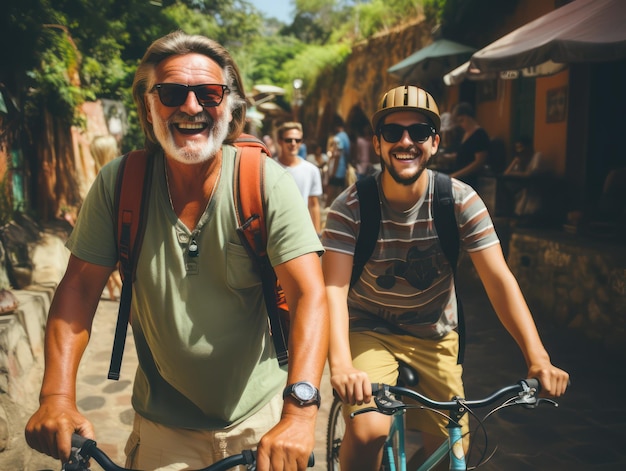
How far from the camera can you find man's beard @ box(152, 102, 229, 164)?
6.53 feet

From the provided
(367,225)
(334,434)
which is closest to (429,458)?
(334,434)

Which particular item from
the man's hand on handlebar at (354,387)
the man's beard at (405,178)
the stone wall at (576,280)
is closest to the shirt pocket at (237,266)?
the man's hand on handlebar at (354,387)

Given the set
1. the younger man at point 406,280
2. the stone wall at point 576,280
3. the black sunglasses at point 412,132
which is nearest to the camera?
the younger man at point 406,280

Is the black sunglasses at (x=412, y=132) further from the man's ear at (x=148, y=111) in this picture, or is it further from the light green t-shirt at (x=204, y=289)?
the man's ear at (x=148, y=111)

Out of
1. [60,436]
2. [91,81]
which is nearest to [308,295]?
[60,436]

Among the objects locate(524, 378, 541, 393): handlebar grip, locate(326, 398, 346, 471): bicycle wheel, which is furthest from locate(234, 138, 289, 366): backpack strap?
locate(326, 398, 346, 471): bicycle wheel

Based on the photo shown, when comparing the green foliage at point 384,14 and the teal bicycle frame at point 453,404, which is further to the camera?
the green foliage at point 384,14

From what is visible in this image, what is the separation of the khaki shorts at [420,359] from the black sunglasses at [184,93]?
129 cm

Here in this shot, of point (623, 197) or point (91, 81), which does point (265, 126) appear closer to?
point (91, 81)

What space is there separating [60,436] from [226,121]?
1.05 meters

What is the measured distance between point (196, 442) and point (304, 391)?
2.01ft

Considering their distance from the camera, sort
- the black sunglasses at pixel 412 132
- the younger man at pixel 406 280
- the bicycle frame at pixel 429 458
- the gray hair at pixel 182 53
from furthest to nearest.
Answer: the black sunglasses at pixel 412 132 → the younger man at pixel 406 280 → the bicycle frame at pixel 429 458 → the gray hair at pixel 182 53

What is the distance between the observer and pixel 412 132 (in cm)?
269

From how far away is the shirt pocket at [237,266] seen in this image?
1.94 meters
